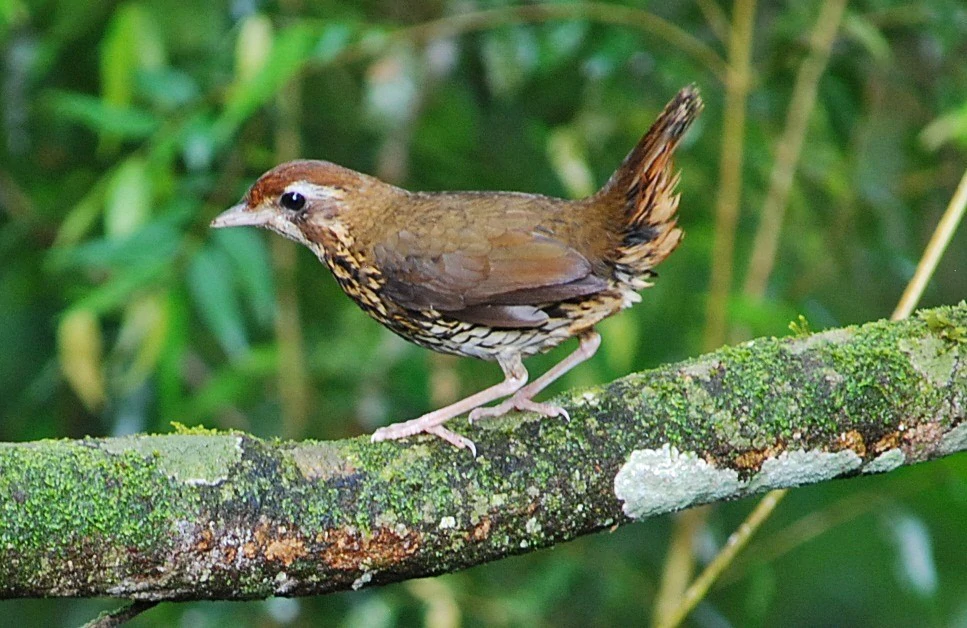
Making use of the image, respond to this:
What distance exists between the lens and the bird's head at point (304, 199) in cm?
345

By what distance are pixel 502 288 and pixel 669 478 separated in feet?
2.49

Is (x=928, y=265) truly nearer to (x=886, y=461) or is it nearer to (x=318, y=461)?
(x=886, y=461)

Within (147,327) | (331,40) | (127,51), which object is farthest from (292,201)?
(127,51)

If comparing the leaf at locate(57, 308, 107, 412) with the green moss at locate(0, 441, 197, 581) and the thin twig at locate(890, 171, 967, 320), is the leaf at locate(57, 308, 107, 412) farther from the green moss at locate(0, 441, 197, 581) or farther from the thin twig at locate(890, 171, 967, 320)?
the thin twig at locate(890, 171, 967, 320)

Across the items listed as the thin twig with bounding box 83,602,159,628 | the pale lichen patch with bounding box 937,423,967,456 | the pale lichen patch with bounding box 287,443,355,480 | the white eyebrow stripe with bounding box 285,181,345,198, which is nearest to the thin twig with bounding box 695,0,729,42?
the white eyebrow stripe with bounding box 285,181,345,198

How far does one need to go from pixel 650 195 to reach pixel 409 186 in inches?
79.4

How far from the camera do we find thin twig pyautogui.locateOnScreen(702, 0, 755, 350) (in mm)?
4504

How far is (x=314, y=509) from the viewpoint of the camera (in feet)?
8.05

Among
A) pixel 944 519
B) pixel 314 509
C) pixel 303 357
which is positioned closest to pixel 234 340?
pixel 303 357

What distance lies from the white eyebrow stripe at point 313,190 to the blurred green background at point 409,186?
634mm

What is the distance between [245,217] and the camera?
3.52m

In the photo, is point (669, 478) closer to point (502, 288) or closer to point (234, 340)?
point (502, 288)

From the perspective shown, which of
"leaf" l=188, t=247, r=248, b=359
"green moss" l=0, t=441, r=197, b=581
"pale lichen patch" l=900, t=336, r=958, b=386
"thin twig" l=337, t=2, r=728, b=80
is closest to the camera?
"green moss" l=0, t=441, r=197, b=581

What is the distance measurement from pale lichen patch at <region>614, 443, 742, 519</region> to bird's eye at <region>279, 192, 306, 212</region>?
1.30m
